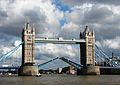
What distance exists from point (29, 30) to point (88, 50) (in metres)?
23.9

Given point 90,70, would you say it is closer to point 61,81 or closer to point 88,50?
point 88,50

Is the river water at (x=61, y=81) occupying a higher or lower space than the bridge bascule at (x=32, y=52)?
lower

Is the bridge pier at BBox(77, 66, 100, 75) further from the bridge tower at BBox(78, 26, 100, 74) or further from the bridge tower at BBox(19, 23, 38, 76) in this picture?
the bridge tower at BBox(19, 23, 38, 76)

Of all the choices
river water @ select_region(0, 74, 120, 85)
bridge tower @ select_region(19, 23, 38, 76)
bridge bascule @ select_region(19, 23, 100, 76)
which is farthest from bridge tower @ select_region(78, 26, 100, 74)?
river water @ select_region(0, 74, 120, 85)

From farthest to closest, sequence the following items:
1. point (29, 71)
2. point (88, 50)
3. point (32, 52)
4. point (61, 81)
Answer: point (88, 50), point (32, 52), point (29, 71), point (61, 81)

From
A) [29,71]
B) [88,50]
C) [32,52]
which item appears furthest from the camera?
[88,50]

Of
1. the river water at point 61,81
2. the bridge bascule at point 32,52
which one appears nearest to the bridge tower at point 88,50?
the bridge bascule at point 32,52

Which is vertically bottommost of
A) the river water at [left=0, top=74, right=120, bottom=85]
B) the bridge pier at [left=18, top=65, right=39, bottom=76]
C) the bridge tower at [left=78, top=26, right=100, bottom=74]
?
the river water at [left=0, top=74, right=120, bottom=85]

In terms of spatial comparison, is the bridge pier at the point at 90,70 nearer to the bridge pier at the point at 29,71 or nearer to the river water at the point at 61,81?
the bridge pier at the point at 29,71

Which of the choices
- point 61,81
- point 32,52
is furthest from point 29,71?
point 61,81

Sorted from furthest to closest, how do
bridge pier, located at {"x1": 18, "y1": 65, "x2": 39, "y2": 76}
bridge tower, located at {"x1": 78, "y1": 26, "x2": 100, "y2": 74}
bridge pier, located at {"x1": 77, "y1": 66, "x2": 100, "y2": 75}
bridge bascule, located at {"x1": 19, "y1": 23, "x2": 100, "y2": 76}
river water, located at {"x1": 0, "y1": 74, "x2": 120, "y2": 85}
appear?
bridge tower, located at {"x1": 78, "y1": 26, "x2": 100, "y2": 74} < bridge pier, located at {"x1": 77, "y1": 66, "x2": 100, "y2": 75} < bridge bascule, located at {"x1": 19, "y1": 23, "x2": 100, "y2": 76} < bridge pier, located at {"x1": 18, "y1": 65, "x2": 39, "y2": 76} < river water, located at {"x1": 0, "y1": 74, "x2": 120, "y2": 85}

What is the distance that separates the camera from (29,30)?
485ft

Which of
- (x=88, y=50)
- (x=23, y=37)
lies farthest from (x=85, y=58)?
(x=23, y=37)

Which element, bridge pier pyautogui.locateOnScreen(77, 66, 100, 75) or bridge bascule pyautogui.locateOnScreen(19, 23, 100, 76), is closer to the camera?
bridge bascule pyautogui.locateOnScreen(19, 23, 100, 76)
